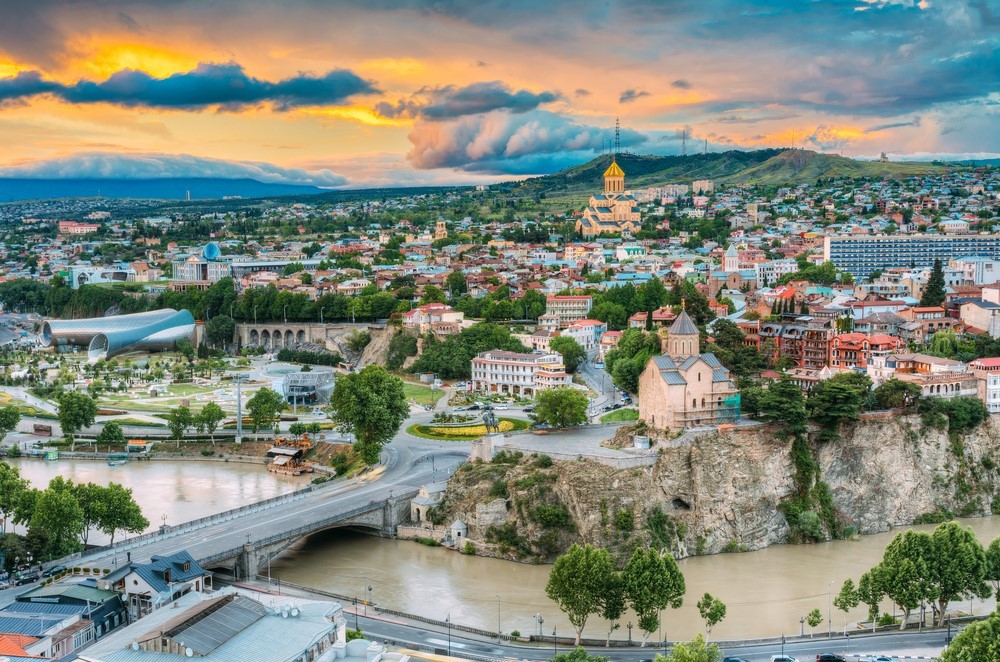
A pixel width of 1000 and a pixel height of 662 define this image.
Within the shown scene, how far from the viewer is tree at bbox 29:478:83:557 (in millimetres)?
23984

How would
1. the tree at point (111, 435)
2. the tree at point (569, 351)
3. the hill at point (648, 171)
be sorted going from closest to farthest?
1. the tree at point (111, 435)
2. the tree at point (569, 351)
3. the hill at point (648, 171)

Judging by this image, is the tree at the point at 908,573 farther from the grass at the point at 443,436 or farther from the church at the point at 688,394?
the grass at the point at 443,436

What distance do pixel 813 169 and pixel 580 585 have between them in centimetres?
10361

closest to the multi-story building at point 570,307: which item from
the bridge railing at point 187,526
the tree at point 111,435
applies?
the tree at point 111,435

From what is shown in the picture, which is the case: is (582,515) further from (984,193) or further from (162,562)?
(984,193)

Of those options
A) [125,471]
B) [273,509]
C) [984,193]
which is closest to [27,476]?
[125,471]

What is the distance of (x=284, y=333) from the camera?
59344 millimetres

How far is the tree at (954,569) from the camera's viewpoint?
21.2m

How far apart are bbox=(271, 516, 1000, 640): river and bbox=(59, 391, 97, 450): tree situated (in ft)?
49.9

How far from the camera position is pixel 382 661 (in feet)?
54.2

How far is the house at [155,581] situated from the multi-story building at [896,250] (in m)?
46.3

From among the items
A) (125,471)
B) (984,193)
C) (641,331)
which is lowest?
(125,471)

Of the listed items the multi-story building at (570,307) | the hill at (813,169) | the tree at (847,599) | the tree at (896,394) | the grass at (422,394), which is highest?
the hill at (813,169)

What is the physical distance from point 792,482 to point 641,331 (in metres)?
14.7
